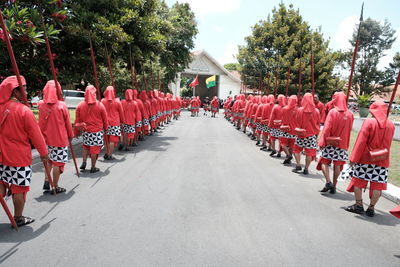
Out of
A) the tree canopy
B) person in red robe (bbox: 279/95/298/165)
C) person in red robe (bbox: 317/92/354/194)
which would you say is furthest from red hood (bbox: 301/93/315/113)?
the tree canopy

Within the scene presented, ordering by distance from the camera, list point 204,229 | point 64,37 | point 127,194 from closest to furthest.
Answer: point 204,229
point 127,194
point 64,37

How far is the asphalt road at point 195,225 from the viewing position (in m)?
3.44

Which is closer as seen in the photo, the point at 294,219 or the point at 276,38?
the point at 294,219

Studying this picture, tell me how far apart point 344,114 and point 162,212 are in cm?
381

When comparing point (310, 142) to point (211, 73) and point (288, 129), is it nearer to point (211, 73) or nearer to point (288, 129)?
point (288, 129)

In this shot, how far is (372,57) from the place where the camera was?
4384cm

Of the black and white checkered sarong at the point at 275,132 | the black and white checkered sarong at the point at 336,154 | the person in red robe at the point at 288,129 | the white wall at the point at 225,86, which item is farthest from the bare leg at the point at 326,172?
the white wall at the point at 225,86

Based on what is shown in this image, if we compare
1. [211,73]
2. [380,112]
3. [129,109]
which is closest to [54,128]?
[129,109]

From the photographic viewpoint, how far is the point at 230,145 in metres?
12.1

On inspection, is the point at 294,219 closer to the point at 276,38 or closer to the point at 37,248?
the point at 37,248

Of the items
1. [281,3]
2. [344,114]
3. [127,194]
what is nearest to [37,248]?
[127,194]

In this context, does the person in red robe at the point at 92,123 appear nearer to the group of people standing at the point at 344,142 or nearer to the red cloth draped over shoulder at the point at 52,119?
the red cloth draped over shoulder at the point at 52,119

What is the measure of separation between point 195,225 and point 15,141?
2657 mm

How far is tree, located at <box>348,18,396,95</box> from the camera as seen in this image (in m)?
42.8
